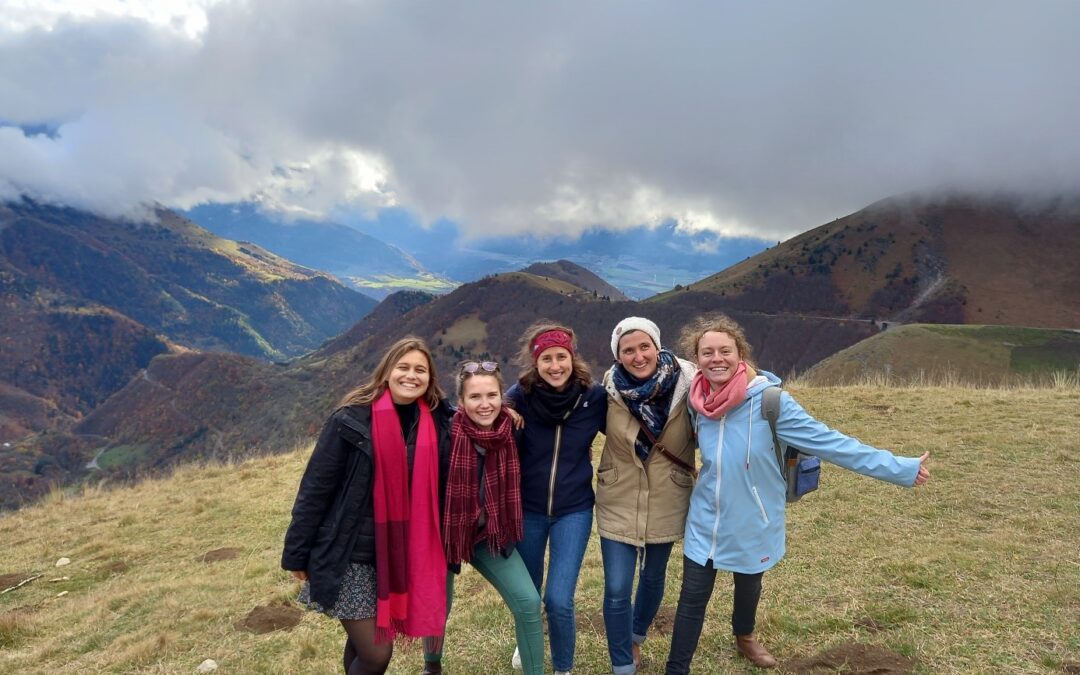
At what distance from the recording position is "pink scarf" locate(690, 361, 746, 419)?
3.25 m

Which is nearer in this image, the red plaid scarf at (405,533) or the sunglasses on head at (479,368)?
the red plaid scarf at (405,533)

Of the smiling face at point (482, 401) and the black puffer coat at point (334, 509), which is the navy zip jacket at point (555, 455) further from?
the black puffer coat at point (334, 509)

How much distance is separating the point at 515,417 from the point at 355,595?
1.33 meters

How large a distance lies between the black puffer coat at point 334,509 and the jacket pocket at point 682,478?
6.14ft

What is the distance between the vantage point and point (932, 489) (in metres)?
7.08

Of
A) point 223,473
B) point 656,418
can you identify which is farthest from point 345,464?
point 223,473

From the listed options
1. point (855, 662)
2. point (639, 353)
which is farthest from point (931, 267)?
point (639, 353)

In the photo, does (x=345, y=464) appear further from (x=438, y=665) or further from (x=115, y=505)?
(x=115, y=505)

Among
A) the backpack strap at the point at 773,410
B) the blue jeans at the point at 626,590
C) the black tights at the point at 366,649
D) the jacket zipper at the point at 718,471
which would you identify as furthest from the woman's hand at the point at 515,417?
the backpack strap at the point at 773,410

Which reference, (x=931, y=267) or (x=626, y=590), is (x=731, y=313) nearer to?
(x=931, y=267)

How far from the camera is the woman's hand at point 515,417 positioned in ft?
11.2

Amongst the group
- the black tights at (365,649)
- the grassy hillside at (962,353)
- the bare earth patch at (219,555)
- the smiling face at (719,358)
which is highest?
the grassy hillside at (962,353)

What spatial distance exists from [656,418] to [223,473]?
12.3 meters

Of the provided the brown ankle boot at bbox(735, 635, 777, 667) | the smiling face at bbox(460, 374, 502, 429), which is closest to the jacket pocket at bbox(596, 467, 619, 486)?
the smiling face at bbox(460, 374, 502, 429)
